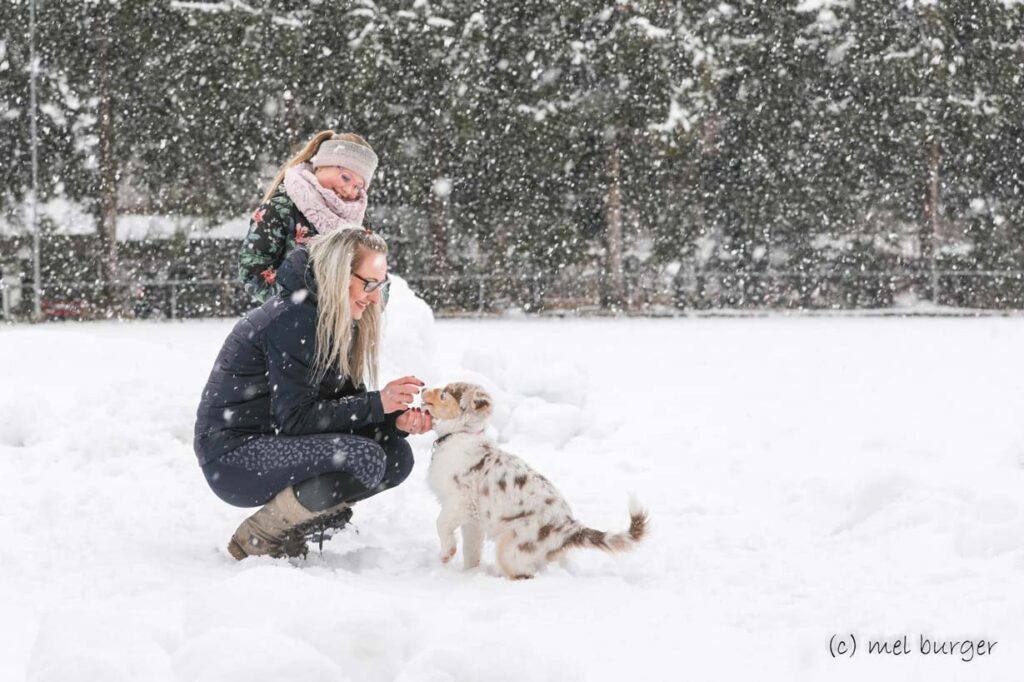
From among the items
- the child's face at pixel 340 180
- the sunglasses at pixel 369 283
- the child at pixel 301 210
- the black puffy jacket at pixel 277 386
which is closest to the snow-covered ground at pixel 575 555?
the black puffy jacket at pixel 277 386

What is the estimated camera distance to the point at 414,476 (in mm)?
7266

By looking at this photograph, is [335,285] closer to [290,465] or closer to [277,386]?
[277,386]

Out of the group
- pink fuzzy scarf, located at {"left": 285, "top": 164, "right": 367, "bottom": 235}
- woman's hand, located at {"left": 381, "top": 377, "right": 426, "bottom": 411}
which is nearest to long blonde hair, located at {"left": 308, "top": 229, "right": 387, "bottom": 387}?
woman's hand, located at {"left": 381, "top": 377, "right": 426, "bottom": 411}

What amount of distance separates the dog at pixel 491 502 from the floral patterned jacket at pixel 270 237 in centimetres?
150

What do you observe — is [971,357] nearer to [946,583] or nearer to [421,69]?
[946,583]

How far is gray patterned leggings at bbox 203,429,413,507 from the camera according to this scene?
4.78m

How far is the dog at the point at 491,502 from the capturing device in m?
Answer: 4.76

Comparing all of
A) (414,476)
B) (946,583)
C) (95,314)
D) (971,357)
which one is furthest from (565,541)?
(95,314)

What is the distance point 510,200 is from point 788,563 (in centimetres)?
2640

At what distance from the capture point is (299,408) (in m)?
4.77

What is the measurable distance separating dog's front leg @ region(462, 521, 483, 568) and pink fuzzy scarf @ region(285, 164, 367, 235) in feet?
6.19

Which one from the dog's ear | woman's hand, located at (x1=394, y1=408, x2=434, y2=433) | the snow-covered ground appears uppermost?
the dog's ear

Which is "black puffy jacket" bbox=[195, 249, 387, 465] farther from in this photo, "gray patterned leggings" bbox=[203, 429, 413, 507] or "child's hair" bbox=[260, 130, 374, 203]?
"child's hair" bbox=[260, 130, 374, 203]

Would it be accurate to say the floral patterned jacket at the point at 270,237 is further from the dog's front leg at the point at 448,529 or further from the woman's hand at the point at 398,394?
the dog's front leg at the point at 448,529
